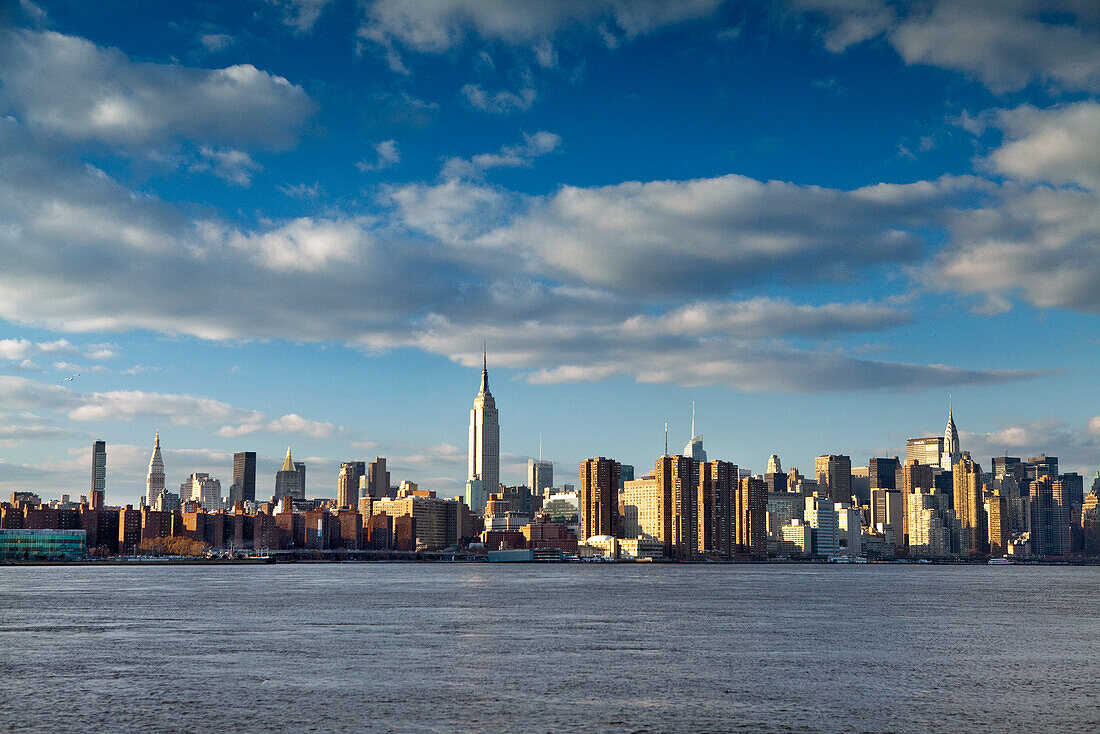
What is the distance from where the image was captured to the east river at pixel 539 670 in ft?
164

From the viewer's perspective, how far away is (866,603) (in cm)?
14425

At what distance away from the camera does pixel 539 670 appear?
6538 centimetres

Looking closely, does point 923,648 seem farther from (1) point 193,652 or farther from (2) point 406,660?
(1) point 193,652

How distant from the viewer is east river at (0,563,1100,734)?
49.9m

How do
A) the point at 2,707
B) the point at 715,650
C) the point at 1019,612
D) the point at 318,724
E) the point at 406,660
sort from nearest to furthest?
the point at 318,724
the point at 2,707
the point at 406,660
the point at 715,650
the point at 1019,612

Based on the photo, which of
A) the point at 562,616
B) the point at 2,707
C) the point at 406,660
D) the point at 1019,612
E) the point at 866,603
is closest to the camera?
the point at 2,707

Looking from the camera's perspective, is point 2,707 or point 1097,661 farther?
point 1097,661

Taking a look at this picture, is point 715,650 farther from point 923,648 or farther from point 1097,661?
point 1097,661

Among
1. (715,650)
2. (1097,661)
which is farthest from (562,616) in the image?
(1097,661)

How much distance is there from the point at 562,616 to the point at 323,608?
94.3 feet

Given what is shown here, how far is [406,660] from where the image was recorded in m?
69.5

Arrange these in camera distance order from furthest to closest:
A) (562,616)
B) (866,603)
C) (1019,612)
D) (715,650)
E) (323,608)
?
(866,603) → (1019,612) → (323,608) → (562,616) → (715,650)

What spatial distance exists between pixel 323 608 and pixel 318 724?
75.4 m

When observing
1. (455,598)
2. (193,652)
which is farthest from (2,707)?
(455,598)
